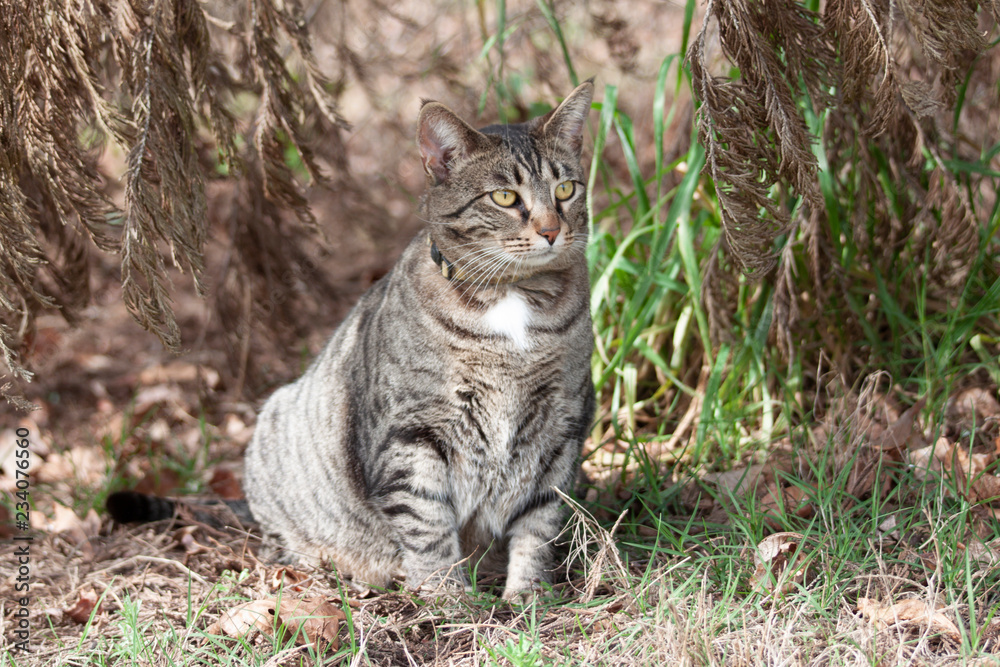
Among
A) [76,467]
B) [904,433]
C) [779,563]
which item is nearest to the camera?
[779,563]

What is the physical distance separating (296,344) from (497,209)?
2.30m

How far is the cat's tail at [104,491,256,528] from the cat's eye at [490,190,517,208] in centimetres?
138

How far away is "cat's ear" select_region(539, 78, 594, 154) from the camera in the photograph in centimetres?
230

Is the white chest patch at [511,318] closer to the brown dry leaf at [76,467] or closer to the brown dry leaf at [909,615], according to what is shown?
the brown dry leaf at [909,615]

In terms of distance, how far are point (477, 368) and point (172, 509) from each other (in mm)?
1349

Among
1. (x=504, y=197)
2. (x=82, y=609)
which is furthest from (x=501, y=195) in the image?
(x=82, y=609)

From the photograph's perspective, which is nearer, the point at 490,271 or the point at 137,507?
the point at 490,271

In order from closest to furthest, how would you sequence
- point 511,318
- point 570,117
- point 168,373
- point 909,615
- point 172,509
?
point 909,615 → point 511,318 → point 570,117 → point 172,509 → point 168,373

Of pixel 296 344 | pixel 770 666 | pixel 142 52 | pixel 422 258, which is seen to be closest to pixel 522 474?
pixel 422 258

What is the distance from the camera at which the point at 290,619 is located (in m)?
1.98

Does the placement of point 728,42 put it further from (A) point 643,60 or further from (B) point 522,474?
(A) point 643,60

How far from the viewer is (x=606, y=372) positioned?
2982 millimetres

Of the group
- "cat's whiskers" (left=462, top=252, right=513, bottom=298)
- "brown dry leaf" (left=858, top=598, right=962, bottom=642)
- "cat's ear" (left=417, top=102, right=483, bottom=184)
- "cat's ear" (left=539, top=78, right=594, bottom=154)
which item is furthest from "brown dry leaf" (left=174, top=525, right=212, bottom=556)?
"brown dry leaf" (left=858, top=598, right=962, bottom=642)

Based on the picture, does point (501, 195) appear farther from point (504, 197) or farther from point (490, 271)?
point (490, 271)
